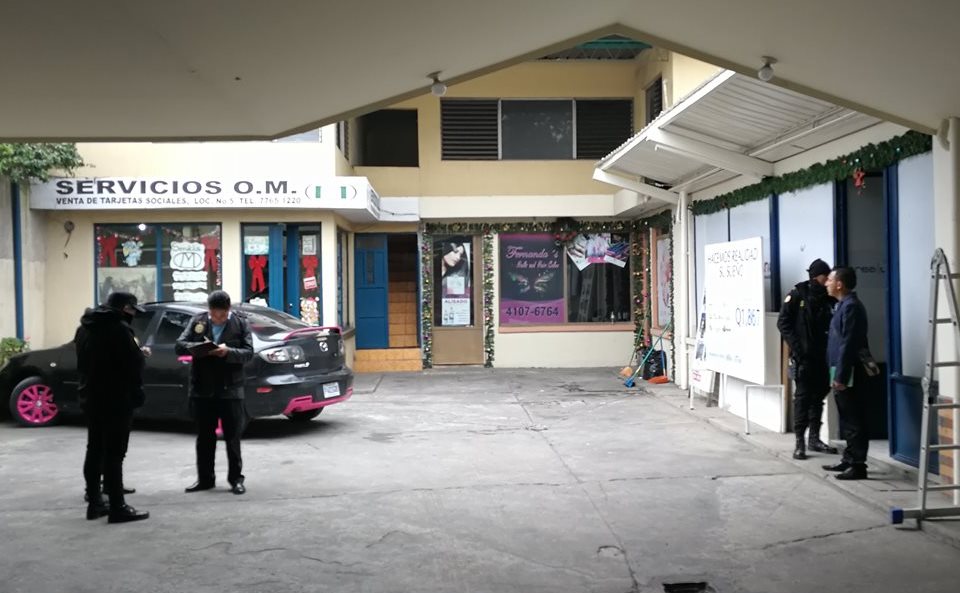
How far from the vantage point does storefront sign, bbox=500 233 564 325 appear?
16828 millimetres

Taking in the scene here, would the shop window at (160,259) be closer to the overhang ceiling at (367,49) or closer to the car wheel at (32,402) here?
the car wheel at (32,402)

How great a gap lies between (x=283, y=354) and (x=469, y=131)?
29.3 feet

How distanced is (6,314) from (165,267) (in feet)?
8.45

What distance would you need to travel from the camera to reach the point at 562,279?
16.9 meters

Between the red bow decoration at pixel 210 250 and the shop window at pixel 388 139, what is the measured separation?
4.33m

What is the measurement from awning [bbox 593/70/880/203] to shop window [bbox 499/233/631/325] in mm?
4091

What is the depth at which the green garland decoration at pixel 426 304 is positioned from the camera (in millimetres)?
16656

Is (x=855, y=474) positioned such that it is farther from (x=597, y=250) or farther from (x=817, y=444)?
(x=597, y=250)

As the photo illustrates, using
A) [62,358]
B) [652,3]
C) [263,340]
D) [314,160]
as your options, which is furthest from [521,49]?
[314,160]

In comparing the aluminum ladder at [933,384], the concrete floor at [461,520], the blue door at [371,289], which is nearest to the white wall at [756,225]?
the concrete floor at [461,520]

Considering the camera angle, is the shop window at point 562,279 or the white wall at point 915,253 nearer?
→ the white wall at point 915,253

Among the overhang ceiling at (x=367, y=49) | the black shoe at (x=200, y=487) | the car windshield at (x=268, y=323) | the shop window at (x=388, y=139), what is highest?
the shop window at (x=388, y=139)

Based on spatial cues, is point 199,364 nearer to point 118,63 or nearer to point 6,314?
point 118,63

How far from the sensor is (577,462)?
8.03 meters
